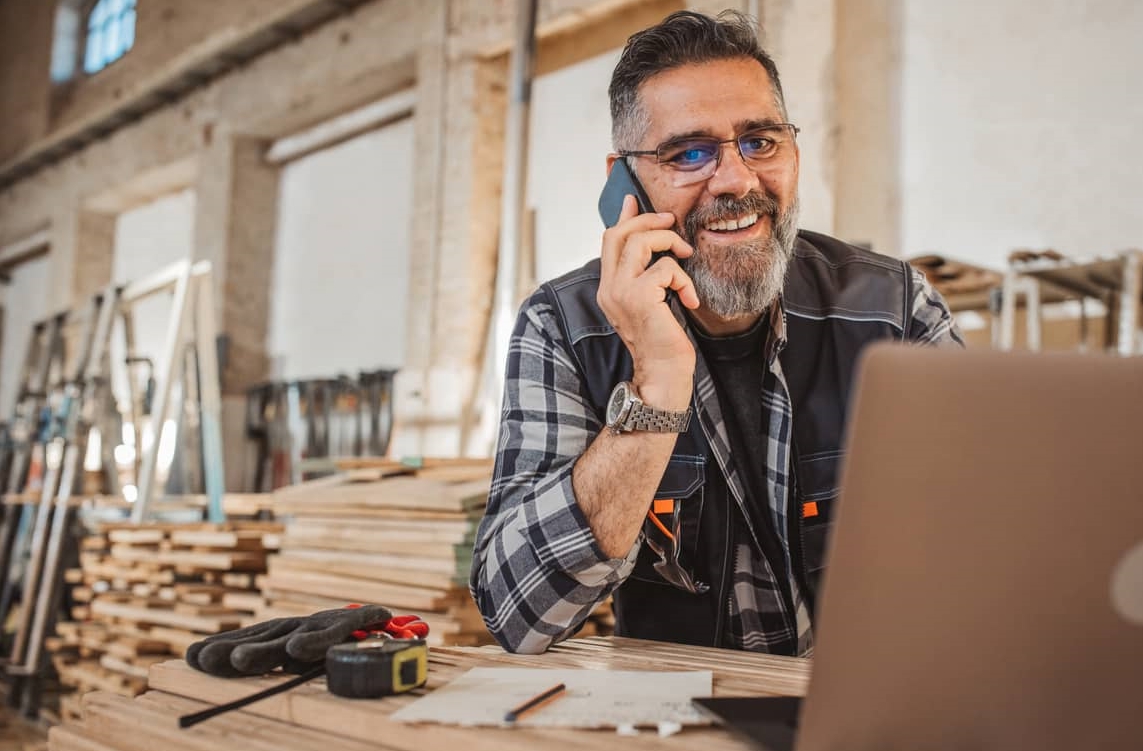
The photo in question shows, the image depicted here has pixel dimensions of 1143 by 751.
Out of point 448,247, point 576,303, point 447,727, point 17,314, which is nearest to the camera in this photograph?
point 447,727

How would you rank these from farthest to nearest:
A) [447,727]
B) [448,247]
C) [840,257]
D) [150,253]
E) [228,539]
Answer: [150,253]
[448,247]
[228,539]
[840,257]
[447,727]

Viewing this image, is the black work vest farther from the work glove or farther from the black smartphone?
the work glove

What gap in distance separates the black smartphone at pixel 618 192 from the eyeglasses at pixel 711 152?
0.24 feet

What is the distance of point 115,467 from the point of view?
22.5 ft

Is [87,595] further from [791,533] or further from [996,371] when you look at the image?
[996,371]

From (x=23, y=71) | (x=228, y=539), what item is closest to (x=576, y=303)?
(x=228, y=539)

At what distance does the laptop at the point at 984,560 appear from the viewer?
23.0 inches

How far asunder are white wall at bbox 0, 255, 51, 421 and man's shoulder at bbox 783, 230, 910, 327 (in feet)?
44.1

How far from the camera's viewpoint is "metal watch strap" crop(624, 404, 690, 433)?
143 centimetres

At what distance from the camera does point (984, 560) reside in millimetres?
603

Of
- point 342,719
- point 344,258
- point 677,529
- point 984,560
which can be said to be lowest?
point 342,719

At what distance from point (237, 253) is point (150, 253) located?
117 inches

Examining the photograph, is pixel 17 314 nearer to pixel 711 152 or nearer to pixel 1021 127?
pixel 1021 127

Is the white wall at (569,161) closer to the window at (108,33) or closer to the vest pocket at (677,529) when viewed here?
the vest pocket at (677,529)
